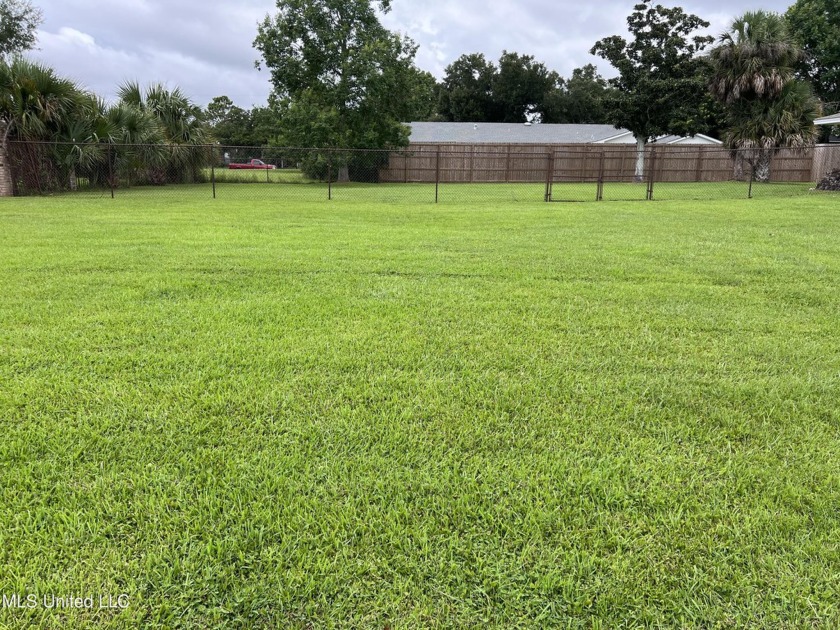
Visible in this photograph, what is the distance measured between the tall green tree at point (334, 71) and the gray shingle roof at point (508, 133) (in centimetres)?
510

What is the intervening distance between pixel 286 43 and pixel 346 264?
2324 centimetres

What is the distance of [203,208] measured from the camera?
11234 mm

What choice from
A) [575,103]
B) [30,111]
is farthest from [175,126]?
[575,103]

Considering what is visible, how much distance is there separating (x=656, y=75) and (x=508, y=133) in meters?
8.37

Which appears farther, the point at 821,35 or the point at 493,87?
the point at 493,87

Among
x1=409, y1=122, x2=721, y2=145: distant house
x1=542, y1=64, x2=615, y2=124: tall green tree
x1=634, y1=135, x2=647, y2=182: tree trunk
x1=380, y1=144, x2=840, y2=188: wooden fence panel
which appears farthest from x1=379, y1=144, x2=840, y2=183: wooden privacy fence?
x1=542, y1=64, x2=615, y2=124: tall green tree

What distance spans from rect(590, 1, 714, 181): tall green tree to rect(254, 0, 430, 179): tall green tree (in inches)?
469

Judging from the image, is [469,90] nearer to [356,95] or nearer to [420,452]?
[356,95]

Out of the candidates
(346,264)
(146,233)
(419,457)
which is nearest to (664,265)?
(346,264)

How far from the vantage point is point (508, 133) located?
31.8m

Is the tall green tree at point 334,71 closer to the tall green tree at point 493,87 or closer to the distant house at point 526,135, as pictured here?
the distant house at point 526,135

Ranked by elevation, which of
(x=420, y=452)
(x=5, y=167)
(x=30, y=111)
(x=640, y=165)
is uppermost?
(x=640, y=165)

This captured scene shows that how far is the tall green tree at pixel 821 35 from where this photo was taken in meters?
30.9

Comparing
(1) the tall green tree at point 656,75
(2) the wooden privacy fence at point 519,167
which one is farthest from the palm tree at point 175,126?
(1) the tall green tree at point 656,75
